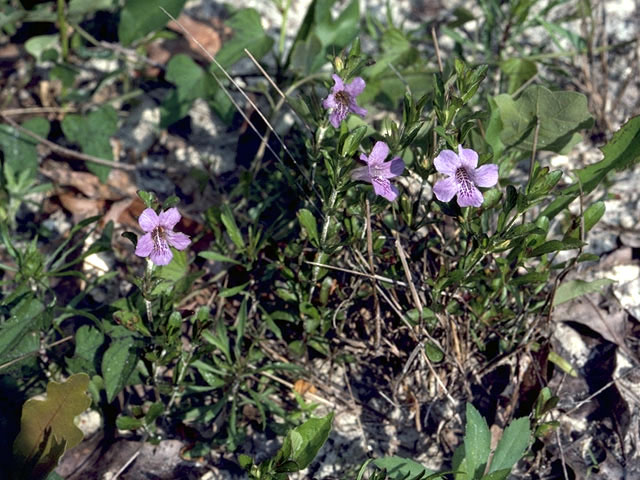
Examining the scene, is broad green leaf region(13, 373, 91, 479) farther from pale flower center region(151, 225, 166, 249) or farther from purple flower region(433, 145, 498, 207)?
purple flower region(433, 145, 498, 207)

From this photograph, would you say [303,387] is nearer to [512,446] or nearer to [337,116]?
[512,446]

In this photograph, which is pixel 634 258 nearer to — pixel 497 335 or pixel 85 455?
pixel 497 335

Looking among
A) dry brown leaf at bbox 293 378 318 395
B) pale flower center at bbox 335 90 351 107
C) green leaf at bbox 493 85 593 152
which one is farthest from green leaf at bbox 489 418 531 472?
pale flower center at bbox 335 90 351 107

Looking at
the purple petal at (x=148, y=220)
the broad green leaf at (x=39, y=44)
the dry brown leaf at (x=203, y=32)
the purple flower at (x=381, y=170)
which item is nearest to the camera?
the purple petal at (x=148, y=220)

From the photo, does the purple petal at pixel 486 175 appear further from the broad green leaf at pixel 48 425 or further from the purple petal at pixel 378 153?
the broad green leaf at pixel 48 425

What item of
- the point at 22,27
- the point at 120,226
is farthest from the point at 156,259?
the point at 22,27

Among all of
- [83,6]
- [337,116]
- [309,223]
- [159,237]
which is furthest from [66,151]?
[337,116]

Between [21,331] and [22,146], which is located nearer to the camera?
[21,331]

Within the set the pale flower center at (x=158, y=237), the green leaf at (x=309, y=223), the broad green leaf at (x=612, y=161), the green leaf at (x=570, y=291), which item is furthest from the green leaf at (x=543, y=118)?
the pale flower center at (x=158, y=237)
